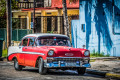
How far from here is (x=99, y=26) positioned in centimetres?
2511

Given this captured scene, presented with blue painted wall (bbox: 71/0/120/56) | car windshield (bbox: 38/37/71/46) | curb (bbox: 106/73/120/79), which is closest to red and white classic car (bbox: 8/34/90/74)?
car windshield (bbox: 38/37/71/46)

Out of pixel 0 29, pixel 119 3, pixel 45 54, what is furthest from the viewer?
pixel 0 29

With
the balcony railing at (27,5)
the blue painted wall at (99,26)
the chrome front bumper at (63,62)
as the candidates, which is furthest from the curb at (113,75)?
the balcony railing at (27,5)

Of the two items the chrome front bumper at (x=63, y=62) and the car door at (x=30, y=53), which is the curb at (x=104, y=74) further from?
the car door at (x=30, y=53)

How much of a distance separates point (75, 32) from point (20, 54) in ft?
32.8

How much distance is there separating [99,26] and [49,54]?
35.3 ft

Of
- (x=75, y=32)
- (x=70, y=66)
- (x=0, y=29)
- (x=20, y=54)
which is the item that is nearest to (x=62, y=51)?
(x=70, y=66)

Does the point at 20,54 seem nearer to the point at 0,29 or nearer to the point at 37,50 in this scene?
the point at 37,50

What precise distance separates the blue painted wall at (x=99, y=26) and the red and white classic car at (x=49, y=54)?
8222mm

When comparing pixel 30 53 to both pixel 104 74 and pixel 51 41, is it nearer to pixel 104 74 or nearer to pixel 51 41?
pixel 51 41

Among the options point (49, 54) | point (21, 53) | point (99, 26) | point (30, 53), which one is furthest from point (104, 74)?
point (99, 26)

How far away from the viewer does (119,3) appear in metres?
24.2

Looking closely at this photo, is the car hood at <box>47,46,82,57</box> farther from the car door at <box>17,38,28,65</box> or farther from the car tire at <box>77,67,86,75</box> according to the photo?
the car door at <box>17,38,28,65</box>

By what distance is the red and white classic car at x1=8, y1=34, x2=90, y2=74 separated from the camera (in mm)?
14852
